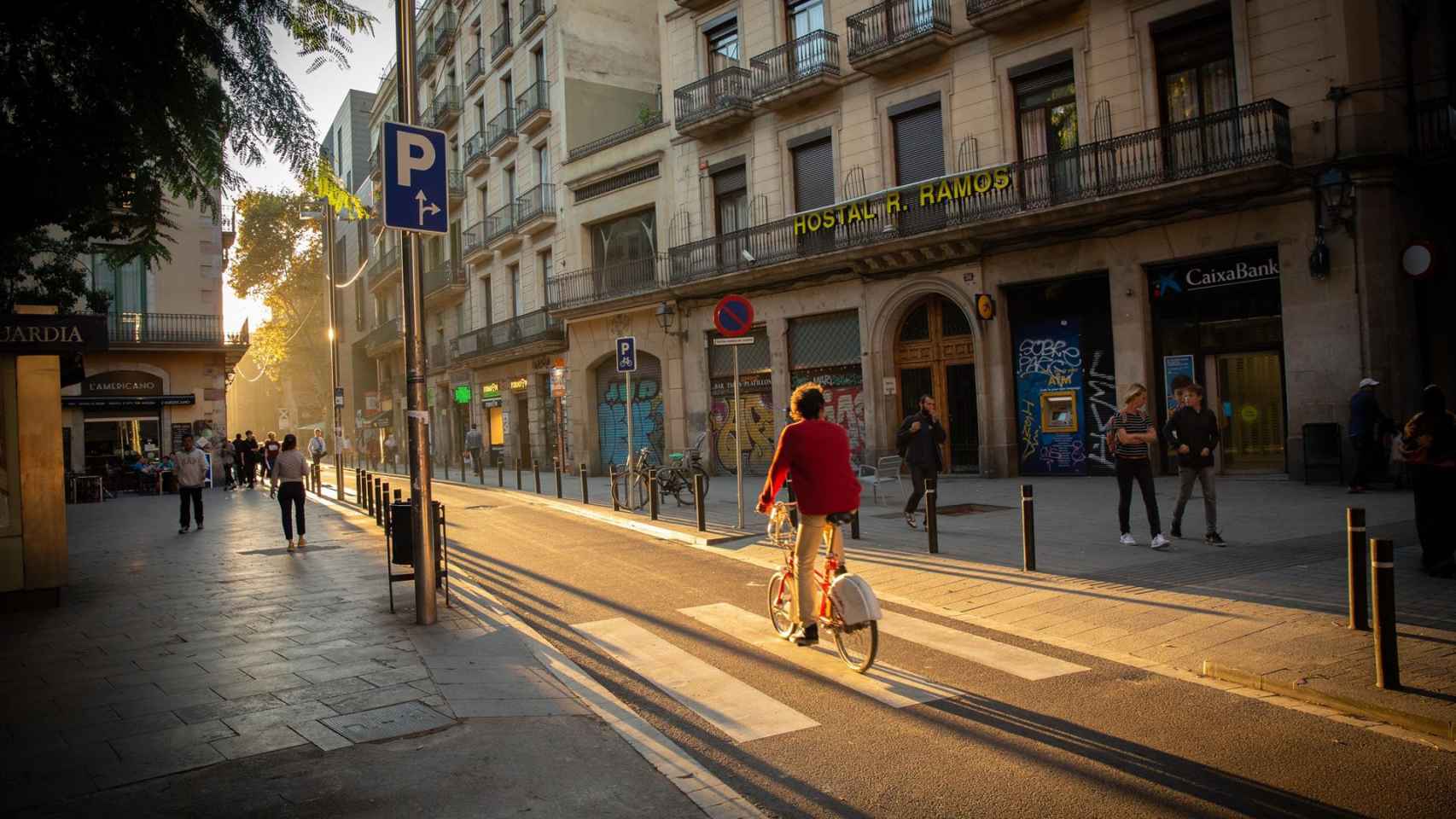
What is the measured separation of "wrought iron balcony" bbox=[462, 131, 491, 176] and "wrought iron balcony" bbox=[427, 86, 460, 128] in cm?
216

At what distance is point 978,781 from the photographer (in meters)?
3.99

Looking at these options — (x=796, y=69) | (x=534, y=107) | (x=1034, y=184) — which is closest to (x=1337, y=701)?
(x=1034, y=184)

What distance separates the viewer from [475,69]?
37.0m

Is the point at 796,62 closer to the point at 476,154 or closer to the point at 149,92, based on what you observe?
the point at 476,154

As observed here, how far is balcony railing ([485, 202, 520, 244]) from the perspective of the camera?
33.5 m

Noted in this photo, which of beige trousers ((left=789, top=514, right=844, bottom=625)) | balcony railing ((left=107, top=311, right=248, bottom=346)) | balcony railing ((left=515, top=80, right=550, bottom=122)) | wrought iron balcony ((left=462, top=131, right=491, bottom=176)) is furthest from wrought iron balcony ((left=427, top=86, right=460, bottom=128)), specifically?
beige trousers ((left=789, top=514, right=844, bottom=625))

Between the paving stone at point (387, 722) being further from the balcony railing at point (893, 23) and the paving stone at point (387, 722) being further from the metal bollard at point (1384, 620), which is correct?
the balcony railing at point (893, 23)

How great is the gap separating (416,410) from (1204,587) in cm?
666

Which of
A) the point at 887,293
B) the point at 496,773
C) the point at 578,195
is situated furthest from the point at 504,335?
the point at 496,773

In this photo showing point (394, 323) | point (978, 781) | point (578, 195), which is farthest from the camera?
point (394, 323)

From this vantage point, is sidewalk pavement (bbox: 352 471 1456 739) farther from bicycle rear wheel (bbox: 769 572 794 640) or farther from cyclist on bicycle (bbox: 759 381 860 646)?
cyclist on bicycle (bbox: 759 381 860 646)

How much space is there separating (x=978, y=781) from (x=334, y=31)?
5.37m

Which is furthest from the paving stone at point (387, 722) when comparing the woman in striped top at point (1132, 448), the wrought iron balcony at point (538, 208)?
the wrought iron balcony at point (538, 208)

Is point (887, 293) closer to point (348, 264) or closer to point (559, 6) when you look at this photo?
point (559, 6)
